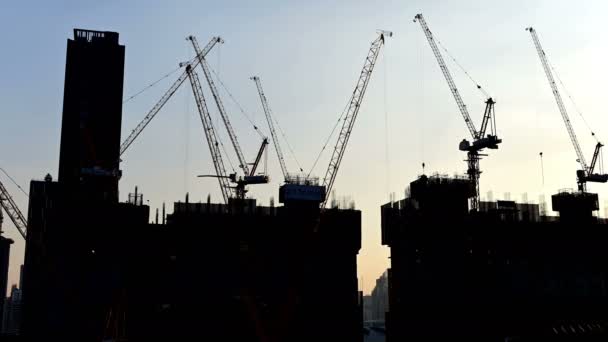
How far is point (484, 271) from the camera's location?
142 metres

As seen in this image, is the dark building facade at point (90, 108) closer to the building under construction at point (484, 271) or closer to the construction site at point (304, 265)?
the construction site at point (304, 265)

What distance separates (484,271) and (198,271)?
6168 cm

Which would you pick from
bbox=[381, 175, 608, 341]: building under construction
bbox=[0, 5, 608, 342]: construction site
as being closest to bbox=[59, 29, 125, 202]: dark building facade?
bbox=[0, 5, 608, 342]: construction site

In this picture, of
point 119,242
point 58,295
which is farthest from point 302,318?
point 58,295

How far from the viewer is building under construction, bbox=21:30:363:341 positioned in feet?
406

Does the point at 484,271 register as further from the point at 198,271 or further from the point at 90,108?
the point at 90,108

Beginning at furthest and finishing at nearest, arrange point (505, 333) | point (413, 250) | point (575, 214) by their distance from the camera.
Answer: point (575, 214) → point (413, 250) → point (505, 333)

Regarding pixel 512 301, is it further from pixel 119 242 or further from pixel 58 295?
pixel 58 295

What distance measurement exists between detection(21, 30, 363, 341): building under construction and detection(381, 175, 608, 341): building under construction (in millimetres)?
15075

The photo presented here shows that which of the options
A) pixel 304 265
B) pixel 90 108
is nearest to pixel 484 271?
pixel 304 265

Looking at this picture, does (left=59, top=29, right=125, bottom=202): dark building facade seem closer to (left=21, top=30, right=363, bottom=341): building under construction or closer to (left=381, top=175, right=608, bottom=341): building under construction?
(left=21, top=30, right=363, bottom=341): building under construction

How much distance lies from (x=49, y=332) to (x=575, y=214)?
12102 centimetres

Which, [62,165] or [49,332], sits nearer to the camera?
[49,332]

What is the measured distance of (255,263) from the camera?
131750 millimetres
